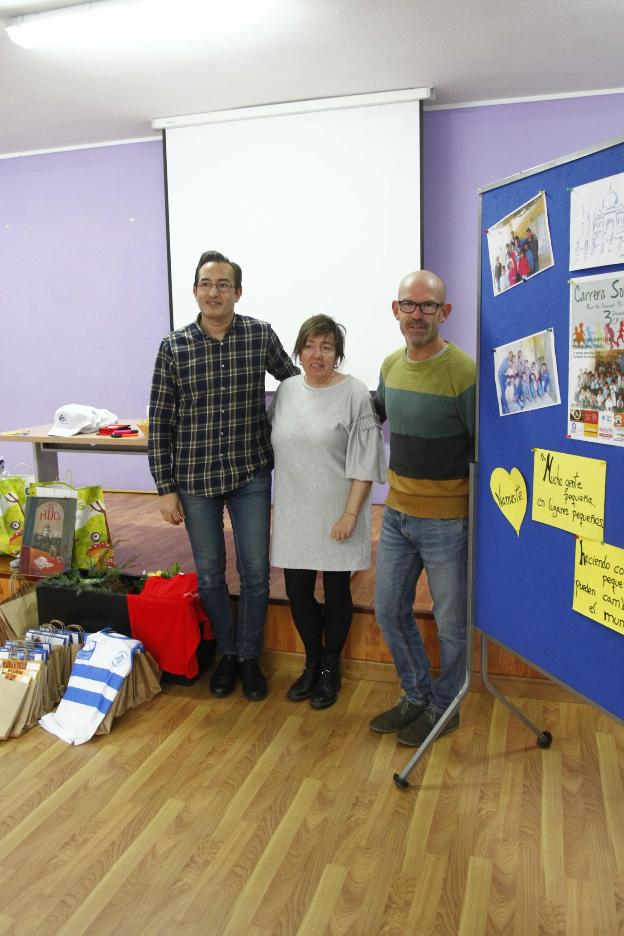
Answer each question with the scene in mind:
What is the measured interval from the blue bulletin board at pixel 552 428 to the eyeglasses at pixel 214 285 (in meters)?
0.85

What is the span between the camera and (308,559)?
233 cm

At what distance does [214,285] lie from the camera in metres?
2.26

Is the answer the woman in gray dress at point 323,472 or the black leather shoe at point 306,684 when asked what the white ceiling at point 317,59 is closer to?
the woman in gray dress at point 323,472

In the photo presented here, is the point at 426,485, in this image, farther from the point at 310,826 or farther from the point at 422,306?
the point at 310,826

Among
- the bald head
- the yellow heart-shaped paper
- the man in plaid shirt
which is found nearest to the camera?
the yellow heart-shaped paper

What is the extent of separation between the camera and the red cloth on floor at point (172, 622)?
260 cm

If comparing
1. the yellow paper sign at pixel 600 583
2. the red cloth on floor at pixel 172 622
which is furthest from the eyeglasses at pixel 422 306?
the red cloth on floor at pixel 172 622

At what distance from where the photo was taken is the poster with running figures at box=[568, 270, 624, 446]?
4.45 feet

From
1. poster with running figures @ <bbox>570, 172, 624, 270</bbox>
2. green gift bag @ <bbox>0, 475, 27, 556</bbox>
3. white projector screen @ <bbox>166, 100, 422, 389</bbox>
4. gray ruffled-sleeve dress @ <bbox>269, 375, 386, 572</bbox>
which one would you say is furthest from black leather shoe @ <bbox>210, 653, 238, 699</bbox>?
white projector screen @ <bbox>166, 100, 422, 389</bbox>

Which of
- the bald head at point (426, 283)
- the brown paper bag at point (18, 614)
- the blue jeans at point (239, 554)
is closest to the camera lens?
the bald head at point (426, 283)

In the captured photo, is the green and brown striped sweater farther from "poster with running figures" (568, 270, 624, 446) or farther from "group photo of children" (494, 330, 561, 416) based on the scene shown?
"poster with running figures" (568, 270, 624, 446)

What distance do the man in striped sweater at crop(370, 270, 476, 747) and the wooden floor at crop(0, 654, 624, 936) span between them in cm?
27

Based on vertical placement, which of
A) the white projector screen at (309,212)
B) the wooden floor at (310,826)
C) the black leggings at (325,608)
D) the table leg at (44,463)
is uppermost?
the white projector screen at (309,212)

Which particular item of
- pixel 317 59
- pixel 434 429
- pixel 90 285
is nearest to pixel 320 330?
pixel 434 429
